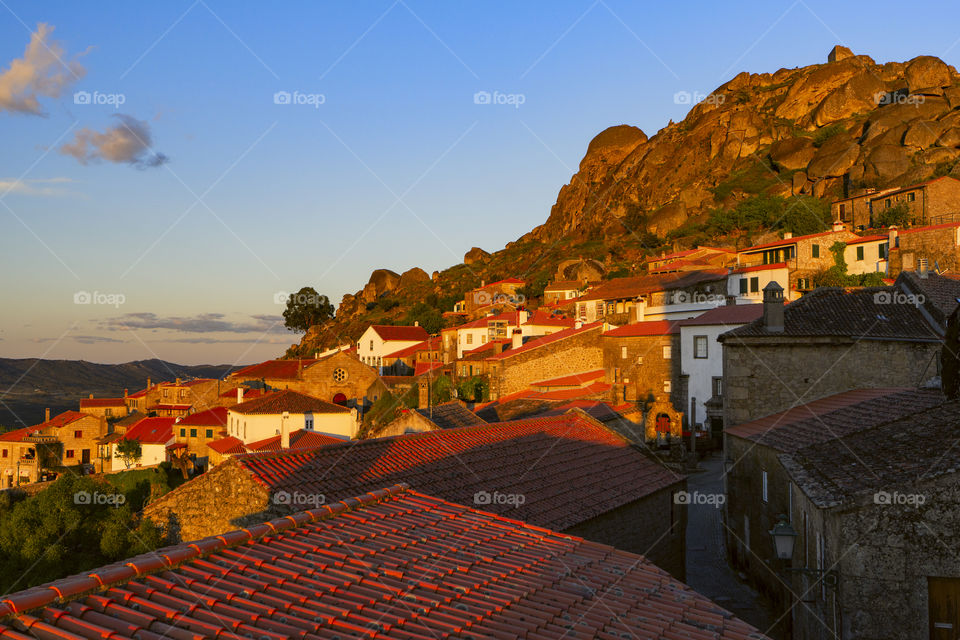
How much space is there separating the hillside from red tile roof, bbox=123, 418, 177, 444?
35075 mm

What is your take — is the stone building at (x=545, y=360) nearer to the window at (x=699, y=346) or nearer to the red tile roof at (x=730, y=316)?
the red tile roof at (x=730, y=316)

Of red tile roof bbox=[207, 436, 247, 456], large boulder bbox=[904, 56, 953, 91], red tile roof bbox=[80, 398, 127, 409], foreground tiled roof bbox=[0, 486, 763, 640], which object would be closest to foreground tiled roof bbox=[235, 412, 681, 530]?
foreground tiled roof bbox=[0, 486, 763, 640]

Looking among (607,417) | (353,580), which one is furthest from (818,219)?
(353,580)

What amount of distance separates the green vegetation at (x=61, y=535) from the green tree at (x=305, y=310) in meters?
69.0

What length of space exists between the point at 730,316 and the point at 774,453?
2375cm

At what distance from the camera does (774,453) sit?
14914 mm

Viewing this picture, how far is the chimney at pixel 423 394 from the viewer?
45388mm

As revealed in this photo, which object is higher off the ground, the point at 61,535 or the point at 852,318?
the point at 852,318

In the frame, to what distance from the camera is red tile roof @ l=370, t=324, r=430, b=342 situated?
241ft

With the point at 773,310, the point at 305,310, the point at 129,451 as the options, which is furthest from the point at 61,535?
the point at 305,310

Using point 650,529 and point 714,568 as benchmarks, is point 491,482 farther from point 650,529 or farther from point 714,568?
point 714,568

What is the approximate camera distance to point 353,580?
6.20m

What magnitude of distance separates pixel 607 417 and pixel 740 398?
8.13 metres

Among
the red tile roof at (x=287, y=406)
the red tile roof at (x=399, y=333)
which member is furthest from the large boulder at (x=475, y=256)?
the red tile roof at (x=287, y=406)
